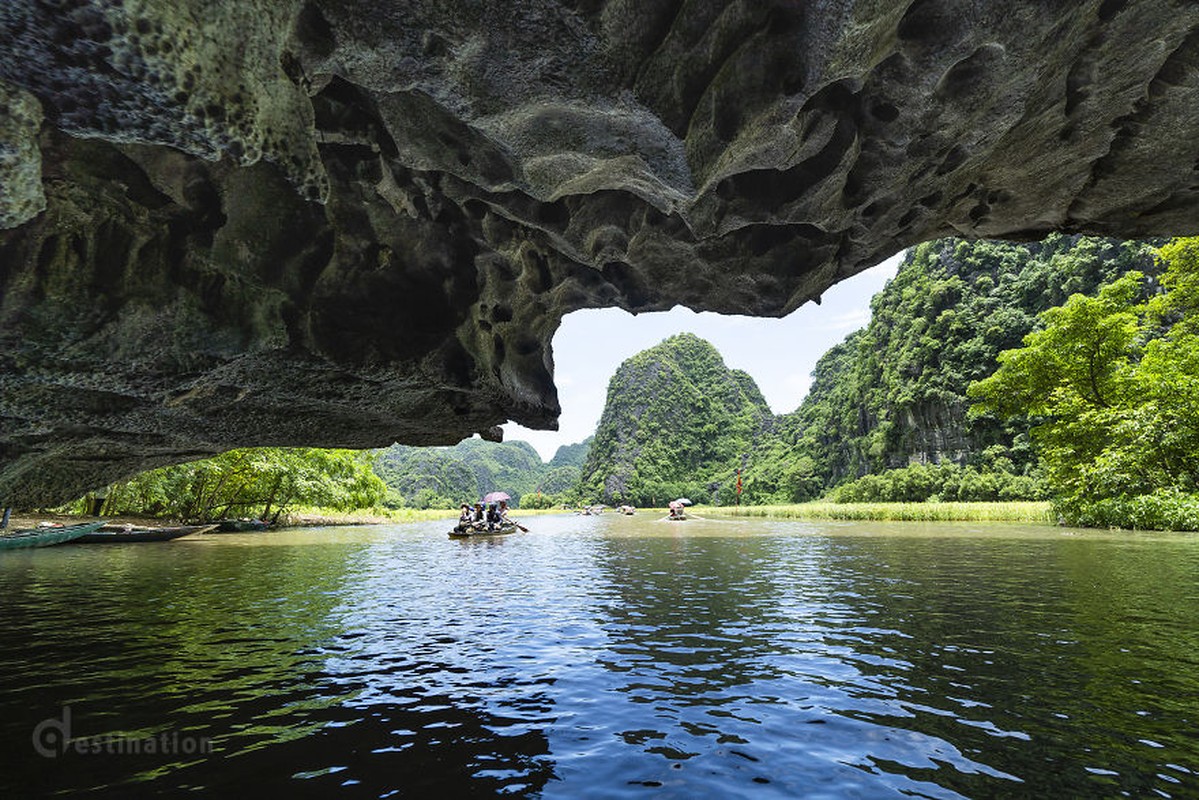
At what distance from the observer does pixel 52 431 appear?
26.9 feet

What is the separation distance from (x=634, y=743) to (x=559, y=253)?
730cm

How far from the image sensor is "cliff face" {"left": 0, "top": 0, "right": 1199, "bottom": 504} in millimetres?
4117

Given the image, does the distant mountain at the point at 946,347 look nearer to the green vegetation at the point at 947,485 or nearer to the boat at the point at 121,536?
the green vegetation at the point at 947,485

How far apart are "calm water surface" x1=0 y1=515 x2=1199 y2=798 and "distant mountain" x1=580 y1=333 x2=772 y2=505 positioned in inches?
5112

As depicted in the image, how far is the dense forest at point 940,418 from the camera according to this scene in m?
23.8

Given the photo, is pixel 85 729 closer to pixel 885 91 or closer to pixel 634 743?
pixel 634 743

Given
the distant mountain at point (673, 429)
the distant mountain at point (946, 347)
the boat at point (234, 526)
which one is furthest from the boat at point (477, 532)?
the distant mountain at point (673, 429)

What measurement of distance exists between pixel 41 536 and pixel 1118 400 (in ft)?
158

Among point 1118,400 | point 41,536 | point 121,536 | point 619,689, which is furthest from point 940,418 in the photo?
point 41,536

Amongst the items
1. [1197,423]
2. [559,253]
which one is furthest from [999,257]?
[559,253]

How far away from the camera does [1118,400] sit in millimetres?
25188

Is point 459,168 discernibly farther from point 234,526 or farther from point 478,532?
point 234,526

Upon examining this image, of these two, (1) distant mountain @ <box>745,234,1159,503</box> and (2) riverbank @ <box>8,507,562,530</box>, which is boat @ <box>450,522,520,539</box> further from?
(1) distant mountain @ <box>745,234,1159,503</box>

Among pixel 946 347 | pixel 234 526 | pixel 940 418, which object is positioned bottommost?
pixel 234 526
